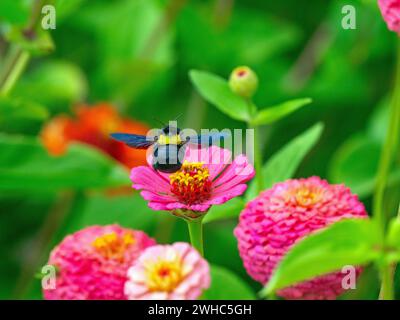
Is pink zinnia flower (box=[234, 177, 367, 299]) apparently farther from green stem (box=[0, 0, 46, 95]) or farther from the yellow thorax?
green stem (box=[0, 0, 46, 95])

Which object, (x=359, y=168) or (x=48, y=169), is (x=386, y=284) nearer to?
(x=48, y=169)

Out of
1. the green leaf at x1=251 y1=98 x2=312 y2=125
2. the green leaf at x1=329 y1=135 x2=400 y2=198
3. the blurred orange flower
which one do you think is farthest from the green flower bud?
the blurred orange flower

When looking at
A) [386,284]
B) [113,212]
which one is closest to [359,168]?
[113,212]

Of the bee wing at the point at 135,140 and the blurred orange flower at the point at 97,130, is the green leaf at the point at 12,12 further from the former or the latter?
A: the blurred orange flower at the point at 97,130

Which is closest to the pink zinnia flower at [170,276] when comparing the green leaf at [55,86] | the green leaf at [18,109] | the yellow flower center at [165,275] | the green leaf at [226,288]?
the yellow flower center at [165,275]

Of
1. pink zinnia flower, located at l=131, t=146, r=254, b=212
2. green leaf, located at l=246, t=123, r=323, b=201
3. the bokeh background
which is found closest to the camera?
pink zinnia flower, located at l=131, t=146, r=254, b=212
